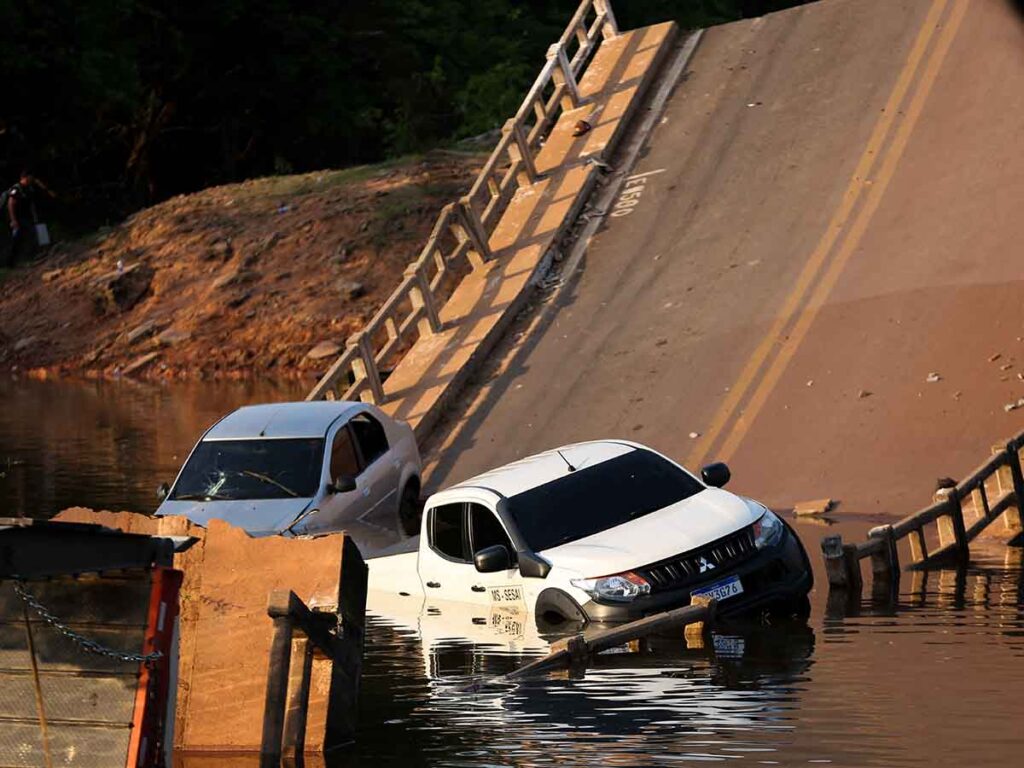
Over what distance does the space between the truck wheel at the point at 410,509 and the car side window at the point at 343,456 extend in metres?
0.98

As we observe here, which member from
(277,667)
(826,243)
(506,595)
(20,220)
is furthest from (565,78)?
(277,667)

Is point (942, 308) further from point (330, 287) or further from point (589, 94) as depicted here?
point (330, 287)

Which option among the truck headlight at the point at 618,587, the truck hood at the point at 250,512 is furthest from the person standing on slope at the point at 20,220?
the truck headlight at the point at 618,587

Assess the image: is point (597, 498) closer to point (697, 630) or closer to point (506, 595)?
point (506, 595)

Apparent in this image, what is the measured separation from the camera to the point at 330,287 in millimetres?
40500

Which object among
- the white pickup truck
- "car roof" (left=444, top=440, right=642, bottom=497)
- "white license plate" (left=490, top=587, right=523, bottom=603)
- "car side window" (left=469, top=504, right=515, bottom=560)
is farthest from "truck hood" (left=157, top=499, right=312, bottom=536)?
"white license plate" (left=490, top=587, right=523, bottom=603)

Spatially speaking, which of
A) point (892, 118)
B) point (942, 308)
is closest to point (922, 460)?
point (942, 308)

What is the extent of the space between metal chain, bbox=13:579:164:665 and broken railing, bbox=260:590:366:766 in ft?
4.51

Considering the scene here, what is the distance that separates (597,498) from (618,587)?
4.86 ft

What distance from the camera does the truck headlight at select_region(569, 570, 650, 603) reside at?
644 inches

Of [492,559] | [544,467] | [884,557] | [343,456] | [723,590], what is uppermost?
[343,456]

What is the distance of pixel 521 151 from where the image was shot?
31938 mm

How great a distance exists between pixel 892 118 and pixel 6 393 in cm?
1828

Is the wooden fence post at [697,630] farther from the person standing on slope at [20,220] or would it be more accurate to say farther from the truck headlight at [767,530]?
the person standing on slope at [20,220]
